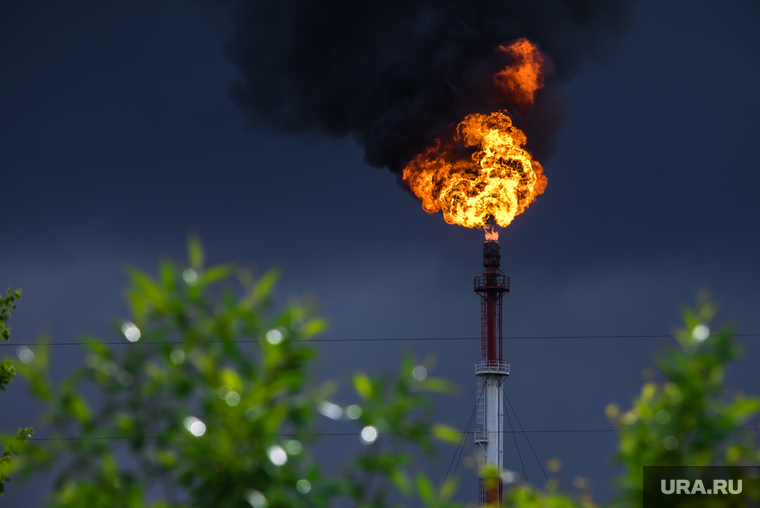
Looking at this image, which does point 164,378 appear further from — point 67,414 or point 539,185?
point 539,185

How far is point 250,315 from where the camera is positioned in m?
5.01

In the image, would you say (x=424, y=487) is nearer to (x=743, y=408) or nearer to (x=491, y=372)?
(x=743, y=408)

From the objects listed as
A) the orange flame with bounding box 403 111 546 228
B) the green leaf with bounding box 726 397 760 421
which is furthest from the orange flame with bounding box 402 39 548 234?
the green leaf with bounding box 726 397 760 421

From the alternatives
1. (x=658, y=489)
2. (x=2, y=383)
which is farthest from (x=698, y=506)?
(x=2, y=383)

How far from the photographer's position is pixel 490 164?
187 ft

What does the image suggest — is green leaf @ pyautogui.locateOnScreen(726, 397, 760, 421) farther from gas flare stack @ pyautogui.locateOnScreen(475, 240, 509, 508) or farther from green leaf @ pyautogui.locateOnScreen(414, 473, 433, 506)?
gas flare stack @ pyautogui.locateOnScreen(475, 240, 509, 508)

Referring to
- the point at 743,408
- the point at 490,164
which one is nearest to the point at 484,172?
the point at 490,164

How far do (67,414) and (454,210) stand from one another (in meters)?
54.3

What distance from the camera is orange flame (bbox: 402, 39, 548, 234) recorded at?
57.3 metres

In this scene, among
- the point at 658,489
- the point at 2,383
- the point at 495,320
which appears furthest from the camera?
the point at 495,320

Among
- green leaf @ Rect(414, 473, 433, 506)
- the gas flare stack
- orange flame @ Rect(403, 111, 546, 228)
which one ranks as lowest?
green leaf @ Rect(414, 473, 433, 506)

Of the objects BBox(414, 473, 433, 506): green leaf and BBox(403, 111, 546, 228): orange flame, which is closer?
BBox(414, 473, 433, 506): green leaf

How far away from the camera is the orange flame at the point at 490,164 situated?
188 feet

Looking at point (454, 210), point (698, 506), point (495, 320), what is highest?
point (454, 210)
